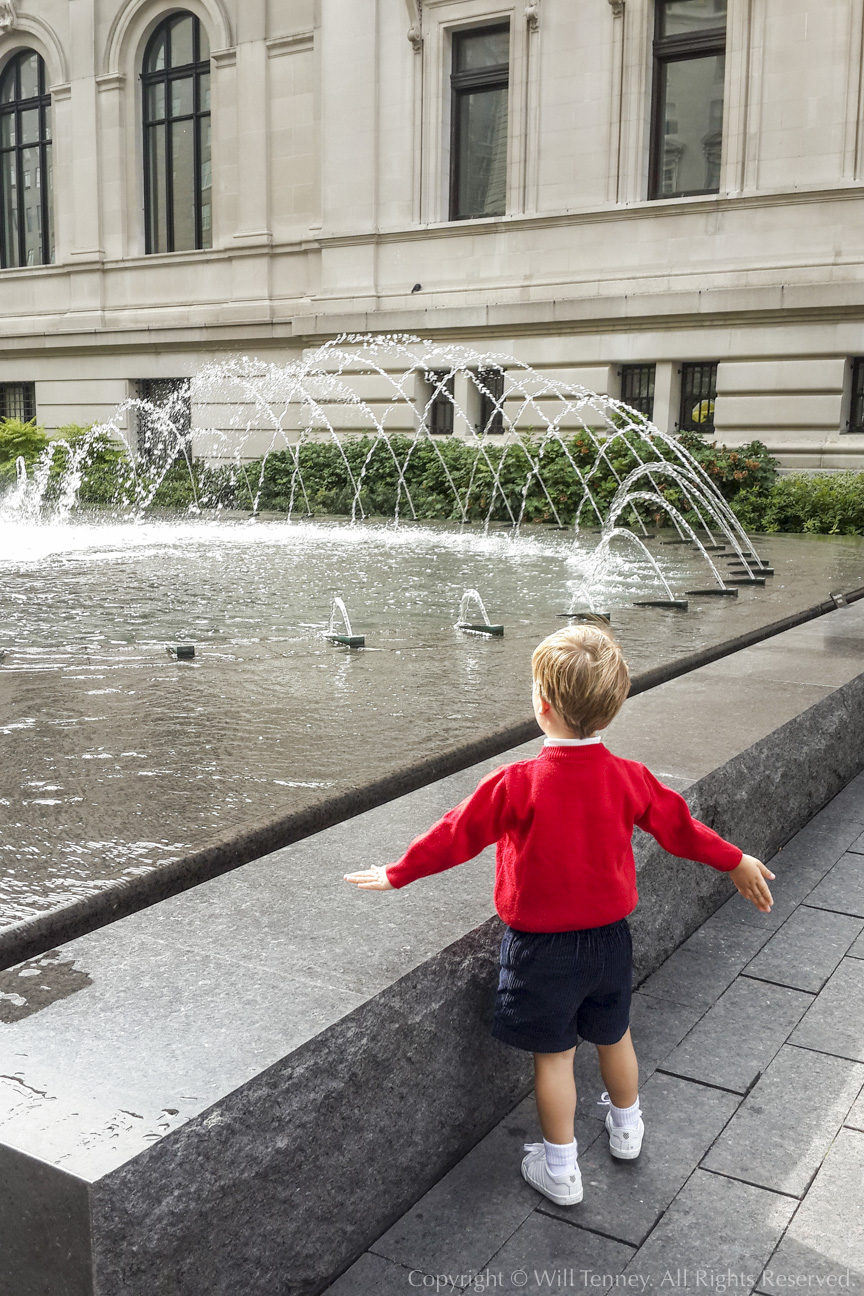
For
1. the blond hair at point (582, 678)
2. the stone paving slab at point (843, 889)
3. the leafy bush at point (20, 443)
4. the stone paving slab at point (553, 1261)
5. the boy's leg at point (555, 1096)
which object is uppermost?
the leafy bush at point (20, 443)

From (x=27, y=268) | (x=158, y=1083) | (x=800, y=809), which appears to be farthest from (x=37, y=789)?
(x=27, y=268)

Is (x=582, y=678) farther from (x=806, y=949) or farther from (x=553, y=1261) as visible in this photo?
(x=806, y=949)

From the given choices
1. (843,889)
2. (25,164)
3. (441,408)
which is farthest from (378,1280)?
(25,164)

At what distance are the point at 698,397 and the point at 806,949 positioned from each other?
58.2 ft

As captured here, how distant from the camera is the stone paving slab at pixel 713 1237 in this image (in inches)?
95.9

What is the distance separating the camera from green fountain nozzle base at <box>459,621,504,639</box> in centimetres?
702

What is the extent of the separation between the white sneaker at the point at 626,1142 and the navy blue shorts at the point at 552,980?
0.84 feet

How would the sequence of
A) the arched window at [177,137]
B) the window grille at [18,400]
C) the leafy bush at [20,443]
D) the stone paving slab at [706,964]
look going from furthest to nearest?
the window grille at [18,400] < the arched window at [177,137] < the leafy bush at [20,443] < the stone paving slab at [706,964]

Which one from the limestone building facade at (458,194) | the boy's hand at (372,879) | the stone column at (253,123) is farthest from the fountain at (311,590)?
the stone column at (253,123)

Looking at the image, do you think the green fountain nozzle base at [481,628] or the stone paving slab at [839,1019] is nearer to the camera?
the stone paving slab at [839,1019]

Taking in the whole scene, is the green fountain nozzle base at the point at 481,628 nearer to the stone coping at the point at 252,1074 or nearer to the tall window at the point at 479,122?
the stone coping at the point at 252,1074

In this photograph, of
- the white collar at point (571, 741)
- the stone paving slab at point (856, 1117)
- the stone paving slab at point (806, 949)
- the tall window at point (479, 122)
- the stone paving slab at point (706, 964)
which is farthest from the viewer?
the tall window at point (479, 122)

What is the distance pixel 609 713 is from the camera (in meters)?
2.73

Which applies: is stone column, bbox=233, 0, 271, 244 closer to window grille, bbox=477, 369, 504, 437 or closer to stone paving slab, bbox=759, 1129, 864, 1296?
window grille, bbox=477, 369, 504, 437
